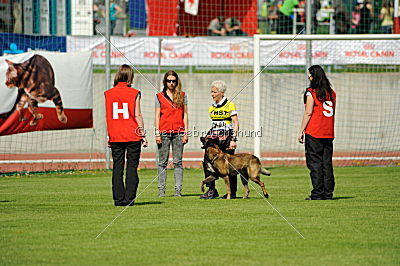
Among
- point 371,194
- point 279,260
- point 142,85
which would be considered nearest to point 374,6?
point 142,85

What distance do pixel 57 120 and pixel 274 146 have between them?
21.2 feet

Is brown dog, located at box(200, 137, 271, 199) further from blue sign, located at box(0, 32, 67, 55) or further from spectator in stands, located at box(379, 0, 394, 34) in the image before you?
spectator in stands, located at box(379, 0, 394, 34)

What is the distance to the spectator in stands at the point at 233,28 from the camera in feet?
72.2

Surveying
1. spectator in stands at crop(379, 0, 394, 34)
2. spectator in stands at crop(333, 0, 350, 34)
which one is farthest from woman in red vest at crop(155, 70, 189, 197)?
spectator in stands at crop(379, 0, 394, 34)

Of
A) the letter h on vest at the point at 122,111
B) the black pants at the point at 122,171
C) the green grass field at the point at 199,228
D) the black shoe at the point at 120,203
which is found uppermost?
the letter h on vest at the point at 122,111

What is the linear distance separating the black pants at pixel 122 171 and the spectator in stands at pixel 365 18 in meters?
13.5

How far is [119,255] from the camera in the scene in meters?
7.34

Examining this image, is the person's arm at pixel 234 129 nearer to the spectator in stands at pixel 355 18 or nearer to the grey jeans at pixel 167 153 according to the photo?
the grey jeans at pixel 167 153

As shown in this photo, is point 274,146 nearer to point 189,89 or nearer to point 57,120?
point 189,89

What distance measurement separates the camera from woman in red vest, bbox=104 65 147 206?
35.1ft

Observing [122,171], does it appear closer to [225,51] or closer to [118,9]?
[225,51]

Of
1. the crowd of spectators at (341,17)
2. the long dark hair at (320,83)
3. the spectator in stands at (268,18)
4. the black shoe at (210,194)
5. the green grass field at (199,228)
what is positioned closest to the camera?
the green grass field at (199,228)

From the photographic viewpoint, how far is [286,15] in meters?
22.9

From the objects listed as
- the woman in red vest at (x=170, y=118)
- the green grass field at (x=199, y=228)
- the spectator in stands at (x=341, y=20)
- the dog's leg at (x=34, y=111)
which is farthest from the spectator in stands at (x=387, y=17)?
the woman in red vest at (x=170, y=118)
